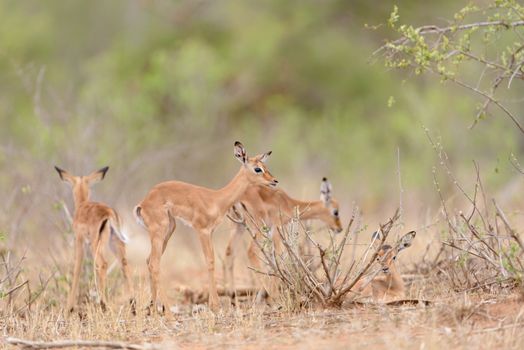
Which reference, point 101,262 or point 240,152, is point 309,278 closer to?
point 240,152

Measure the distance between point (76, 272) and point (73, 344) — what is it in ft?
7.97

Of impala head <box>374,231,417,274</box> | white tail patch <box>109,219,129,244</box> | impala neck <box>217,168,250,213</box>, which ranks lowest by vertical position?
impala head <box>374,231,417,274</box>

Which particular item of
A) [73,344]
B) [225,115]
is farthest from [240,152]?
[225,115]

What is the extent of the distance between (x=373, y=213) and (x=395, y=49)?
32.4 feet

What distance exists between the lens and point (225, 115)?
2167 cm

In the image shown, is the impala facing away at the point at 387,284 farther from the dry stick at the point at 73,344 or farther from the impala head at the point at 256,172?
the dry stick at the point at 73,344

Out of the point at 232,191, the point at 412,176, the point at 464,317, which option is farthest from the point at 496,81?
the point at 412,176

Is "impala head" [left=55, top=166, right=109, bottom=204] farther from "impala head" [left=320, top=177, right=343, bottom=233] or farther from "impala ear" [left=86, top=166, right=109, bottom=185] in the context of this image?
"impala head" [left=320, top=177, right=343, bottom=233]

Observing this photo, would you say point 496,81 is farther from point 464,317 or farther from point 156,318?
point 156,318

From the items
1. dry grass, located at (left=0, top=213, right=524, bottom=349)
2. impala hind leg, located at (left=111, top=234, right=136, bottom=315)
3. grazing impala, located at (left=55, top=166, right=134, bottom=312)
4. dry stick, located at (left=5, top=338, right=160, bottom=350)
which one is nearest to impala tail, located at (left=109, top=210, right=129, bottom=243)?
grazing impala, located at (left=55, top=166, right=134, bottom=312)

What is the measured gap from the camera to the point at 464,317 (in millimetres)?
7180

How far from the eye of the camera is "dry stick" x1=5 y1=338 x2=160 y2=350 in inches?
271

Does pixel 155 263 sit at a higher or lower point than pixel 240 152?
lower

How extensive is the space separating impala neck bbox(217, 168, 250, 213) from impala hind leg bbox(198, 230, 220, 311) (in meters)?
0.34
